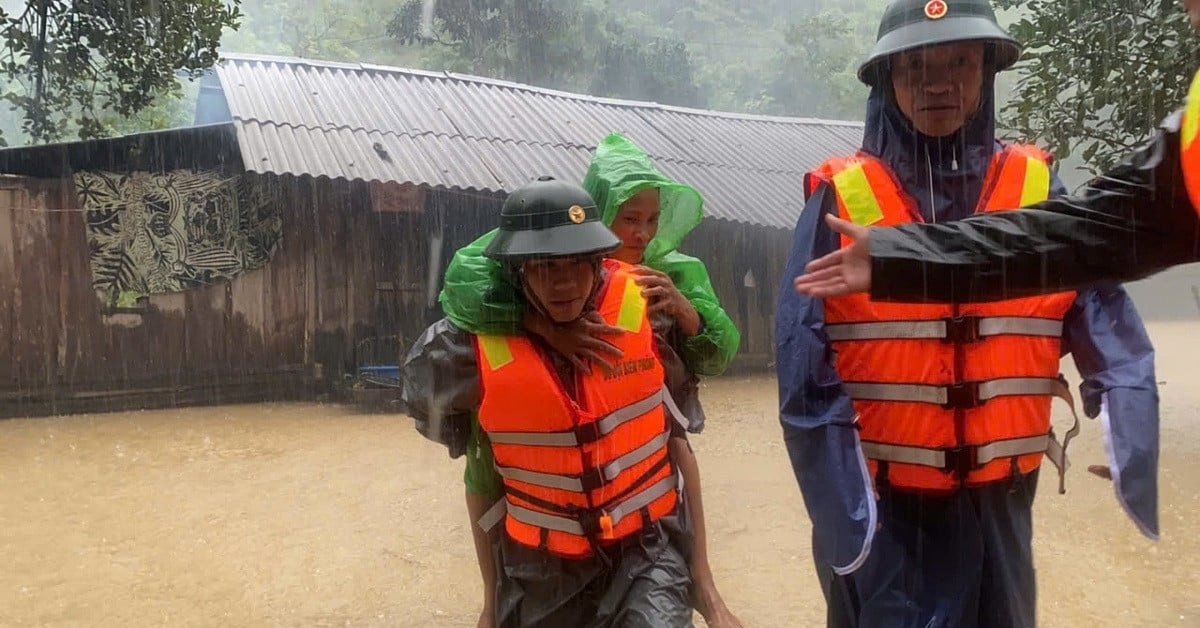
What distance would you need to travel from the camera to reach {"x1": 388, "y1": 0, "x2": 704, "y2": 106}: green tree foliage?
833 inches

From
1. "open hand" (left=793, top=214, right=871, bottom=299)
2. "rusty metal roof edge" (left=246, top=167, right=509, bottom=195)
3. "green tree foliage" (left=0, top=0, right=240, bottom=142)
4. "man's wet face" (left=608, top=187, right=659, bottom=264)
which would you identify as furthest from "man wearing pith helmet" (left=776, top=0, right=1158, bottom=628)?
"rusty metal roof edge" (left=246, top=167, right=509, bottom=195)

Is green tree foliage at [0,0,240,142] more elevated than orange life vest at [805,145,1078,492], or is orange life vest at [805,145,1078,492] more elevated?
green tree foliage at [0,0,240,142]

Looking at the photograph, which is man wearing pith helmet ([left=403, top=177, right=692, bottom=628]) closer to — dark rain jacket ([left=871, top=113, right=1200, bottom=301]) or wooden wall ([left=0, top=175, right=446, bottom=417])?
dark rain jacket ([left=871, top=113, right=1200, bottom=301])

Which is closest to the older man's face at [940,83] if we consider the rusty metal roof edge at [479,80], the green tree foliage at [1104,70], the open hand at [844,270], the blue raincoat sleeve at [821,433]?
the blue raincoat sleeve at [821,433]

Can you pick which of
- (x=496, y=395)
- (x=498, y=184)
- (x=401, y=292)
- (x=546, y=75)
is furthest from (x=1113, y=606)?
(x=546, y=75)

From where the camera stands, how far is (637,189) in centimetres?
293

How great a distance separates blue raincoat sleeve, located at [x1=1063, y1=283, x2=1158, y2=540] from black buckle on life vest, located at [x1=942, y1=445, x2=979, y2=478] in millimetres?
267

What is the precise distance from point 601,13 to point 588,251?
70.1ft

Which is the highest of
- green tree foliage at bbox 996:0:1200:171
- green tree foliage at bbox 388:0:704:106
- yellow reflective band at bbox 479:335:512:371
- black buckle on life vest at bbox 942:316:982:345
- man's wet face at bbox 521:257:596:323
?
green tree foliage at bbox 388:0:704:106

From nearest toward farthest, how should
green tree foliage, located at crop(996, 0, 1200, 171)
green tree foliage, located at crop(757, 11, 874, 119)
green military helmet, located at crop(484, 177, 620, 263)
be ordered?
green military helmet, located at crop(484, 177, 620, 263) → green tree foliage, located at crop(996, 0, 1200, 171) → green tree foliage, located at crop(757, 11, 874, 119)

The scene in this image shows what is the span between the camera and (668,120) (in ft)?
48.0

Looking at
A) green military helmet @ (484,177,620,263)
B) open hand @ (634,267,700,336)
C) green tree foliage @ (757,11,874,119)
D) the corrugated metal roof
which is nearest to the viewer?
green military helmet @ (484,177,620,263)

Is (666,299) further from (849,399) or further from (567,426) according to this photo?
(849,399)

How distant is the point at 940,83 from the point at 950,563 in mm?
1109
